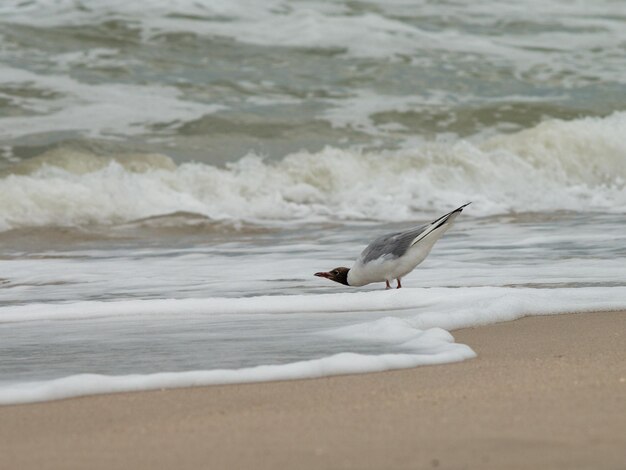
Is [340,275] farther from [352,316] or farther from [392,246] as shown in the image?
[352,316]

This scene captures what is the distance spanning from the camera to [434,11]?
1809cm

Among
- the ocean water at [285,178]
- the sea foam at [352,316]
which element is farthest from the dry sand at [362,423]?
the ocean water at [285,178]

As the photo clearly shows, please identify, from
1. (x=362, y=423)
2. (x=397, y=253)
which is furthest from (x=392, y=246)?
(x=362, y=423)

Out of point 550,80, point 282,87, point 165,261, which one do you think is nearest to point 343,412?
point 165,261

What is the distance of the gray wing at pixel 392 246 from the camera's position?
558 centimetres

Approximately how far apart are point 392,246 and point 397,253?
0.08 meters

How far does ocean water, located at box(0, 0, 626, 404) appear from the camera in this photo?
14.7 feet

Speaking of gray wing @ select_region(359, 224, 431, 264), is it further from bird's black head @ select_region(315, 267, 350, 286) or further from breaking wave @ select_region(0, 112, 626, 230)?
breaking wave @ select_region(0, 112, 626, 230)

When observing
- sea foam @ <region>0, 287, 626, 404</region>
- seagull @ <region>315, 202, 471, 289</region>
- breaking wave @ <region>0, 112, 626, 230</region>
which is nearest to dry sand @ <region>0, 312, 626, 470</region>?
sea foam @ <region>0, 287, 626, 404</region>

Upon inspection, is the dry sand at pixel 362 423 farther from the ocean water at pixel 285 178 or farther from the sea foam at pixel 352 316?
the ocean water at pixel 285 178

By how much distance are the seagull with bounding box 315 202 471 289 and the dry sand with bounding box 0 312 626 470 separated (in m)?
1.76

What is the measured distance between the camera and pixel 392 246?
564cm

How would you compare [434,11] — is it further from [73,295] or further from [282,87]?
[73,295]

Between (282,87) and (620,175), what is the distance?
14.8ft
